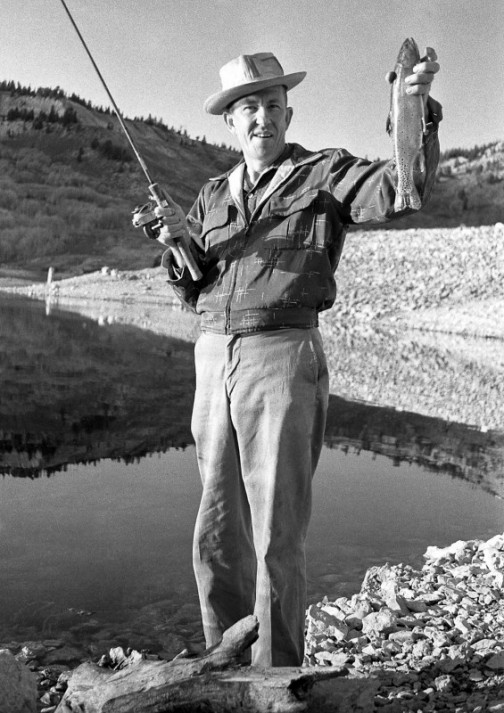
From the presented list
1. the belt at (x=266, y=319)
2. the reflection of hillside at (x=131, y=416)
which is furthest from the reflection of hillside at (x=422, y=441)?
the belt at (x=266, y=319)

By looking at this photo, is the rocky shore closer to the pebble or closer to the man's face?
the pebble

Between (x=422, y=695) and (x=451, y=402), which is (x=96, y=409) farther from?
(x=422, y=695)

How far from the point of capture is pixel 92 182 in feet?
214

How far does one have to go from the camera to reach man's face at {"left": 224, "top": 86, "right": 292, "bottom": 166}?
305 centimetres

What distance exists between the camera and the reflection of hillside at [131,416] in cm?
732

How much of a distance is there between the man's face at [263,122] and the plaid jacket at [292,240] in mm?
78

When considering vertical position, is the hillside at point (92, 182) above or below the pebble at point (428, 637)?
above

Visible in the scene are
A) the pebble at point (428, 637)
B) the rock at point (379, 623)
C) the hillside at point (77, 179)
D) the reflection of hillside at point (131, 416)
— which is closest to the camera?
the pebble at point (428, 637)

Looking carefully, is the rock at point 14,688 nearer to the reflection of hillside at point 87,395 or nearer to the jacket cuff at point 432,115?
the jacket cuff at point 432,115

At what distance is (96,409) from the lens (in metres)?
9.18

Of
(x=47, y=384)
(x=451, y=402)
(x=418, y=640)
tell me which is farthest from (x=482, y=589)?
(x=47, y=384)

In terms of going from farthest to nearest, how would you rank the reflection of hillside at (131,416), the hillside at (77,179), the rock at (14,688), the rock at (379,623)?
1. the hillside at (77,179)
2. the reflection of hillside at (131,416)
3. the rock at (379,623)
4. the rock at (14,688)

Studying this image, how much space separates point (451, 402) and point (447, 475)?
12.9 ft

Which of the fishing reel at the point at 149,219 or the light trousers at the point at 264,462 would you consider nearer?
the light trousers at the point at 264,462
